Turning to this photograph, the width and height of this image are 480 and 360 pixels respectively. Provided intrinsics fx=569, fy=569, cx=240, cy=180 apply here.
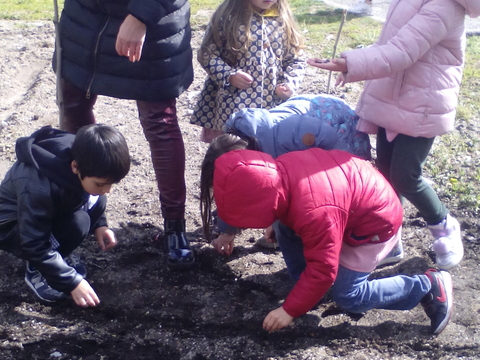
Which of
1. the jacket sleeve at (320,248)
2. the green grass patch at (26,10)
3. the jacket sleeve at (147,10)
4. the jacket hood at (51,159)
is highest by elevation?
the jacket sleeve at (147,10)

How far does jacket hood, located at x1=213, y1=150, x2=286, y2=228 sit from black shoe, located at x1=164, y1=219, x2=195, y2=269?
0.78m

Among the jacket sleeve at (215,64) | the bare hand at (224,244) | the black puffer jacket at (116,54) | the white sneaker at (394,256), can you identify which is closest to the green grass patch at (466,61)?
the white sneaker at (394,256)

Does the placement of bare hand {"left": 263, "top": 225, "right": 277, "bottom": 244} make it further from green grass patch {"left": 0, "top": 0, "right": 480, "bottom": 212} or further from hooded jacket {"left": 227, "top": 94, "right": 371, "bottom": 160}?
green grass patch {"left": 0, "top": 0, "right": 480, "bottom": 212}

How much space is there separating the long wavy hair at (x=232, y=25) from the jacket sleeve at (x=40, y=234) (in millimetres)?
1071

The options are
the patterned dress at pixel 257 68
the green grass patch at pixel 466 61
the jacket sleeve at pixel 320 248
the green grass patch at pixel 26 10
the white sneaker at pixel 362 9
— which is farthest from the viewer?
the white sneaker at pixel 362 9

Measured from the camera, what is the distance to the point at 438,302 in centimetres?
238

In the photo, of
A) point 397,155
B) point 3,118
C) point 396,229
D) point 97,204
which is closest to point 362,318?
point 396,229

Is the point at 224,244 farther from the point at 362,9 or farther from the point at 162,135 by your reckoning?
the point at 362,9

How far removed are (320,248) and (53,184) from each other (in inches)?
41.6

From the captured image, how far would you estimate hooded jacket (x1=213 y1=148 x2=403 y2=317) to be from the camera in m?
1.91

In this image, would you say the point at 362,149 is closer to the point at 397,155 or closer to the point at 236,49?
the point at 397,155

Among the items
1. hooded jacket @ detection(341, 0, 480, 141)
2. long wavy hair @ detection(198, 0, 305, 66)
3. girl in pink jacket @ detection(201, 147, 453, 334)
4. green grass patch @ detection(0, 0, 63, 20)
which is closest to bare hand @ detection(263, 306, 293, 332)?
girl in pink jacket @ detection(201, 147, 453, 334)

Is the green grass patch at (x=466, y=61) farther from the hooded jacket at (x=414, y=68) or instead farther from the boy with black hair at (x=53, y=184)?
the boy with black hair at (x=53, y=184)

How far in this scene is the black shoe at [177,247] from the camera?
270 cm
